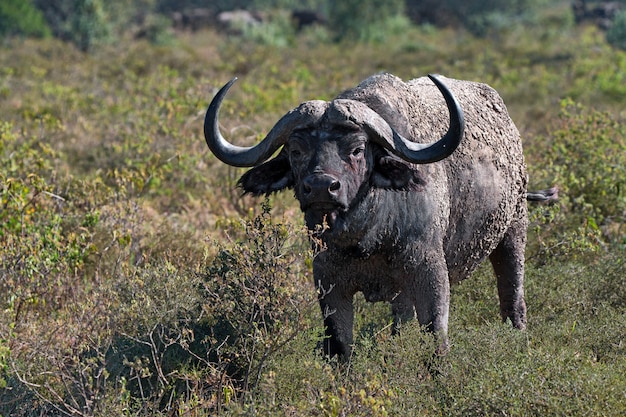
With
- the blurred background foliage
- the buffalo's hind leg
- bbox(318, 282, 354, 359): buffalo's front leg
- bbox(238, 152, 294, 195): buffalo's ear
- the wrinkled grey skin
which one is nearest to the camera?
the wrinkled grey skin

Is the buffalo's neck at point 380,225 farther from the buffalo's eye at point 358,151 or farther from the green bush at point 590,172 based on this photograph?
the green bush at point 590,172

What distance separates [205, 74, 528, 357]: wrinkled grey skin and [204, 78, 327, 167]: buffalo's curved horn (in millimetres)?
32

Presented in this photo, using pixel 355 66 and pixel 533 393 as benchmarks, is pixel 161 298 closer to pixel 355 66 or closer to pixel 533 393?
pixel 533 393

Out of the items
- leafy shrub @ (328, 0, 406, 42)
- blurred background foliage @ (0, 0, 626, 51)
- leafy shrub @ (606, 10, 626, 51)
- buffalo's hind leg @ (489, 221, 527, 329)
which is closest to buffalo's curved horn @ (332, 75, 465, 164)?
buffalo's hind leg @ (489, 221, 527, 329)

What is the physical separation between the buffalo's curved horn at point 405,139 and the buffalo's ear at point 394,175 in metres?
0.05

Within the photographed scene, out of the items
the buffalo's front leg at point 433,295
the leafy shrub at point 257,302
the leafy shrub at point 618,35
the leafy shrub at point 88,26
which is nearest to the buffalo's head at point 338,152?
the leafy shrub at point 257,302

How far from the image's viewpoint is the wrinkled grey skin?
5.01 metres

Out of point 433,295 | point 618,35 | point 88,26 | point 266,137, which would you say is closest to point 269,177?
point 266,137

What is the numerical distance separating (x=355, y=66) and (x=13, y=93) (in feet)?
31.4

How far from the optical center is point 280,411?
475cm

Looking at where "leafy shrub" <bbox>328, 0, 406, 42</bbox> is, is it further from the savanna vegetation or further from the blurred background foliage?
the savanna vegetation

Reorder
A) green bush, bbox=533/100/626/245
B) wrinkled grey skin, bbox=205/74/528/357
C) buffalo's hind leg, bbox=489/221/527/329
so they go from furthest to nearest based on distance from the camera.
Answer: green bush, bbox=533/100/626/245 < buffalo's hind leg, bbox=489/221/527/329 < wrinkled grey skin, bbox=205/74/528/357

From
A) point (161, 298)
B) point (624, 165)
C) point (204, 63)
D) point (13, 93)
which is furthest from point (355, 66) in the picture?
point (161, 298)

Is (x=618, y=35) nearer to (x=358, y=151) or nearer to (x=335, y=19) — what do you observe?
(x=335, y=19)
